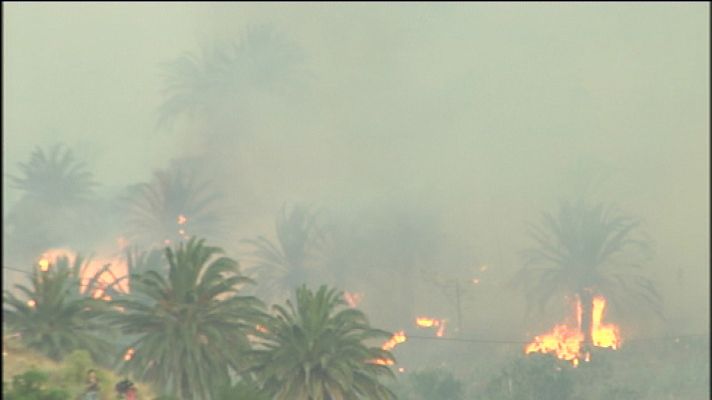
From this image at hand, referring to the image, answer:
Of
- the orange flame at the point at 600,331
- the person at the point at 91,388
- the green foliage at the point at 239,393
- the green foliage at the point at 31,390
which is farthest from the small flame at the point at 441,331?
the green foliage at the point at 31,390

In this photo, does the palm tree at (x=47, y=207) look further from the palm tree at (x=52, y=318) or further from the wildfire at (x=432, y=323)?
the palm tree at (x=52, y=318)

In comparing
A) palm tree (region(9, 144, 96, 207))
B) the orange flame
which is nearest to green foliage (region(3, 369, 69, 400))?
the orange flame

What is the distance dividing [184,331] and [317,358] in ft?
16.0

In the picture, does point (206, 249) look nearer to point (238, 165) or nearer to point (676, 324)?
point (676, 324)

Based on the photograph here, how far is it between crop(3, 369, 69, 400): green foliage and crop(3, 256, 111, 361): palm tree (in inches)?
227

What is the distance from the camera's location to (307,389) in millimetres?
29328

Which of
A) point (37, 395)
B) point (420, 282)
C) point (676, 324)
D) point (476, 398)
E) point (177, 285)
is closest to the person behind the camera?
point (37, 395)

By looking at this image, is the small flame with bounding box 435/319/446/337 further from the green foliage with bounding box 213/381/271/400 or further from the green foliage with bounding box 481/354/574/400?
the green foliage with bounding box 213/381/271/400

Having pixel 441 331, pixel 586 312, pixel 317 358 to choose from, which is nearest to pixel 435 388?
pixel 317 358

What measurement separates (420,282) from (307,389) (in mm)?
57587

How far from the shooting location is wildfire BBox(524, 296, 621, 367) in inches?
2491

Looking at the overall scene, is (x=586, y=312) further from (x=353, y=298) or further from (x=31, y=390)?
(x=31, y=390)

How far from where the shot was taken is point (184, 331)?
2855 cm

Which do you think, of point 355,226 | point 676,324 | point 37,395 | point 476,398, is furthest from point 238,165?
point 37,395
